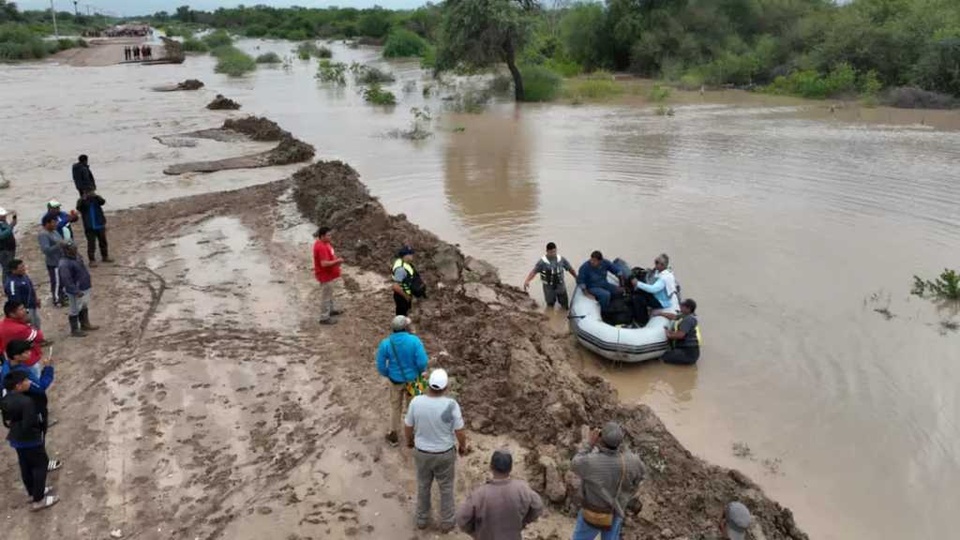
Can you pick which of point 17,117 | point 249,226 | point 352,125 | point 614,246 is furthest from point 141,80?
point 614,246

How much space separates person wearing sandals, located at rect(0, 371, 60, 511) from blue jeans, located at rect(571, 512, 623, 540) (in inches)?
172

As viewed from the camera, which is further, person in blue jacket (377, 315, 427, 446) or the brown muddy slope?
person in blue jacket (377, 315, 427, 446)

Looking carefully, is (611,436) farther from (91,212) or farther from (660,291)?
(91,212)

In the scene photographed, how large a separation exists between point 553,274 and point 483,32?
1050 inches

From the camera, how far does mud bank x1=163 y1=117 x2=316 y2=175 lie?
2073 centimetres

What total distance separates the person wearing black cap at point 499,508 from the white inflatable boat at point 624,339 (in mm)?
4871

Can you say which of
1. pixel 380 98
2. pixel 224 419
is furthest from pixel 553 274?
pixel 380 98

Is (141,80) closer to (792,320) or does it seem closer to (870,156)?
(870,156)

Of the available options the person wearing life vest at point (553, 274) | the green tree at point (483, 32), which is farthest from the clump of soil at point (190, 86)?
the person wearing life vest at point (553, 274)

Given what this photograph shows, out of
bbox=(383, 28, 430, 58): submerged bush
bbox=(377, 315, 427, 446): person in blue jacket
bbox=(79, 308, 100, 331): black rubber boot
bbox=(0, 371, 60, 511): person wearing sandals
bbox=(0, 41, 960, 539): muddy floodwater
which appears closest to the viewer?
bbox=(0, 371, 60, 511): person wearing sandals

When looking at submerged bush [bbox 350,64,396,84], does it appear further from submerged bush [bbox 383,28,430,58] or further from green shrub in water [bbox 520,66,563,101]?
submerged bush [bbox 383,28,430,58]

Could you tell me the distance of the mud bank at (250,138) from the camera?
2073 cm

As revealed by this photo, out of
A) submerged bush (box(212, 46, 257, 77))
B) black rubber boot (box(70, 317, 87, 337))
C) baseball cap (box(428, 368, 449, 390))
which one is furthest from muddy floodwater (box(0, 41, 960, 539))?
submerged bush (box(212, 46, 257, 77))

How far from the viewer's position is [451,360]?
852 centimetres
